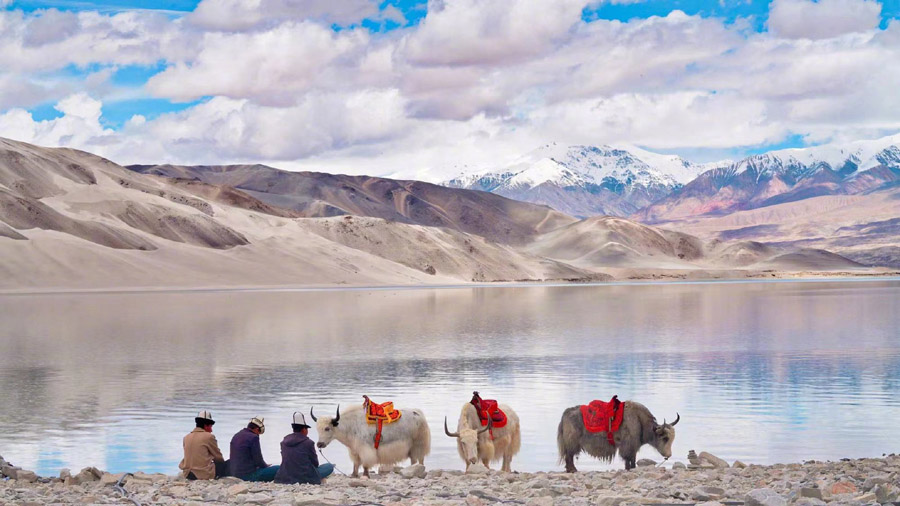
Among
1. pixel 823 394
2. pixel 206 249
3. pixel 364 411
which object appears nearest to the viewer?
pixel 364 411

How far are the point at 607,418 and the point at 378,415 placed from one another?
137 inches

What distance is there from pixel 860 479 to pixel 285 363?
23.2 m

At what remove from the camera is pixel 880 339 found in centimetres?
4203

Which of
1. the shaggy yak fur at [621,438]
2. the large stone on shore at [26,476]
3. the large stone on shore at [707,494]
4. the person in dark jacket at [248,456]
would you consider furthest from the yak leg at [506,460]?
the large stone on shore at [26,476]

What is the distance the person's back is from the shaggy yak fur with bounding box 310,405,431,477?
1567 millimetres

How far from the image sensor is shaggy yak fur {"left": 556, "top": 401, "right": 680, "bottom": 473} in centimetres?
1617

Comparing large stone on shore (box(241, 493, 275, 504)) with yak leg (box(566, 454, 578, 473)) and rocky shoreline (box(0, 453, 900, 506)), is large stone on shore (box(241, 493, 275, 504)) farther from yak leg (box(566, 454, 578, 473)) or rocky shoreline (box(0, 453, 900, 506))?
yak leg (box(566, 454, 578, 473))

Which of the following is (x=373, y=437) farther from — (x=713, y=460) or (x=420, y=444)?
(x=713, y=460)

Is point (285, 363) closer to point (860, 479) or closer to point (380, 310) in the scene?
point (860, 479)

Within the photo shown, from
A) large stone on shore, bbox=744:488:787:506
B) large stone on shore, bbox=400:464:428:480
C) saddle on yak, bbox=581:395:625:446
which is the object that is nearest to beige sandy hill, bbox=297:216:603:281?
saddle on yak, bbox=581:395:625:446

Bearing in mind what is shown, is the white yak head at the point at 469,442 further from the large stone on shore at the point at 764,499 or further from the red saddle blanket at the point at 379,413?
the large stone on shore at the point at 764,499

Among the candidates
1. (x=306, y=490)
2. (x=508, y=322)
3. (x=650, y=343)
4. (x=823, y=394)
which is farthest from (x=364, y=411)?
(x=508, y=322)

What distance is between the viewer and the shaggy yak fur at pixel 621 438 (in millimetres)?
16172

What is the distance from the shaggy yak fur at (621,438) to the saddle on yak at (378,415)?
8.73 feet
